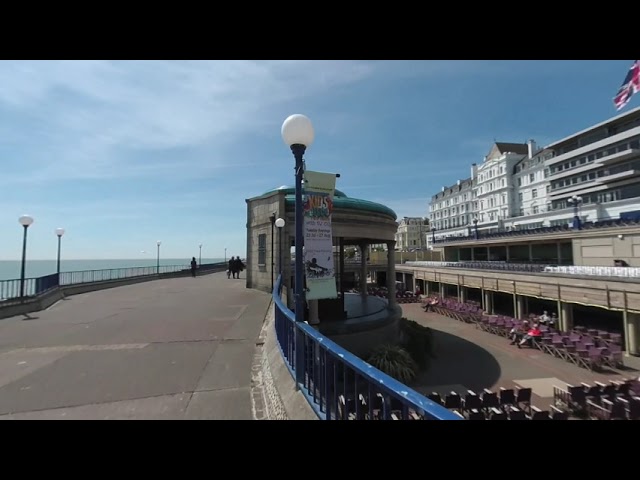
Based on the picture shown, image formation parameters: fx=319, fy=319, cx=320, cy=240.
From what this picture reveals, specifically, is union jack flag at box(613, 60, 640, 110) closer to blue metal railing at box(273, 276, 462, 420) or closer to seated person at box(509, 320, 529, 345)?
blue metal railing at box(273, 276, 462, 420)

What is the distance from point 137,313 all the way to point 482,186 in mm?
78665

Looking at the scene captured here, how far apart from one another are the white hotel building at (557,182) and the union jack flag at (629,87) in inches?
1345

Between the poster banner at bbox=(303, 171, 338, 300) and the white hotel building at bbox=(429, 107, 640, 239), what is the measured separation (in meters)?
39.0

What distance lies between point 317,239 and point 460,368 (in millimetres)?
13586

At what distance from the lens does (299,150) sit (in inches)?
174

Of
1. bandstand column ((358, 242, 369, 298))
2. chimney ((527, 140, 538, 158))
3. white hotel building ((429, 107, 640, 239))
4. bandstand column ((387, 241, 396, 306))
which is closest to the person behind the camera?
bandstand column ((387, 241, 396, 306))

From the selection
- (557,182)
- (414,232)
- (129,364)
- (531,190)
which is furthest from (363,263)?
(414,232)

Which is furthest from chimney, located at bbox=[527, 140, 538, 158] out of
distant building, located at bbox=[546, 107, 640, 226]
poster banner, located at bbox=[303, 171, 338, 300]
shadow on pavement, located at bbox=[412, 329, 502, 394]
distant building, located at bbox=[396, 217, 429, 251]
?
poster banner, located at bbox=[303, 171, 338, 300]

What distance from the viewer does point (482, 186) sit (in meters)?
74.1

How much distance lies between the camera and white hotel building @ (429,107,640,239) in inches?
1753

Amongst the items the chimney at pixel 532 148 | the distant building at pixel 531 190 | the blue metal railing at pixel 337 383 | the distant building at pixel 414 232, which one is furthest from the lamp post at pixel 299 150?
the distant building at pixel 414 232

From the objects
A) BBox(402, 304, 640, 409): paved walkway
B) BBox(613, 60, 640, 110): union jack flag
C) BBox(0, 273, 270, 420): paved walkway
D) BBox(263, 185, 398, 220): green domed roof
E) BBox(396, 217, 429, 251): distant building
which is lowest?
BBox(402, 304, 640, 409): paved walkway
